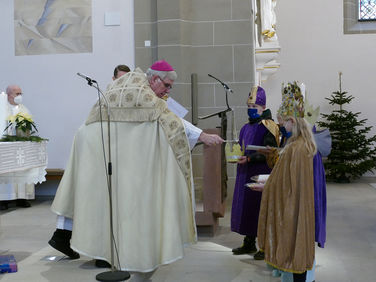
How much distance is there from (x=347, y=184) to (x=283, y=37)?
3.79 meters

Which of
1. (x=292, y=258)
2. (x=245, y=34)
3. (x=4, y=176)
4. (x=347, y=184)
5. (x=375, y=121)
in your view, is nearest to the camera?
(x=292, y=258)

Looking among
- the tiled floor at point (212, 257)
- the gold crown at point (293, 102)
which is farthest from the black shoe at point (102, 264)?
the gold crown at point (293, 102)

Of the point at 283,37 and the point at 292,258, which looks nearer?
the point at 292,258

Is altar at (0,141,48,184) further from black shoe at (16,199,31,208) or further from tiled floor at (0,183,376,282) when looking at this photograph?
black shoe at (16,199,31,208)

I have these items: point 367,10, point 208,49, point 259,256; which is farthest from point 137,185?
point 367,10

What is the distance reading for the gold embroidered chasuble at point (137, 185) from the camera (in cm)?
392

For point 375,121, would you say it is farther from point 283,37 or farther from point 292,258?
point 292,258

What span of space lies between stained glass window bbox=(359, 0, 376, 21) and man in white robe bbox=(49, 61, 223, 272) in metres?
10.1

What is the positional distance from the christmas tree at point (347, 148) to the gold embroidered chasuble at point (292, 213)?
836cm

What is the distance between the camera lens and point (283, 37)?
499 inches

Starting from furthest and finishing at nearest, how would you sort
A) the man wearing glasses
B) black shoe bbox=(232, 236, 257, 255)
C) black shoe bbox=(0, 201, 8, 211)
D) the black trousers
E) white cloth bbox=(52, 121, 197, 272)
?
black shoe bbox=(0, 201, 8, 211) < black shoe bbox=(232, 236, 257, 255) < the man wearing glasses < white cloth bbox=(52, 121, 197, 272) < the black trousers

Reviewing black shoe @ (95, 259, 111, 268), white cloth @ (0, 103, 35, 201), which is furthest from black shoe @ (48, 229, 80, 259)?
white cloth @ (0, 103, 35, 201)

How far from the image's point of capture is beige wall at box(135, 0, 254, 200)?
777 cm

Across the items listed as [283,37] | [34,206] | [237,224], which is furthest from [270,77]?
[237,224]
